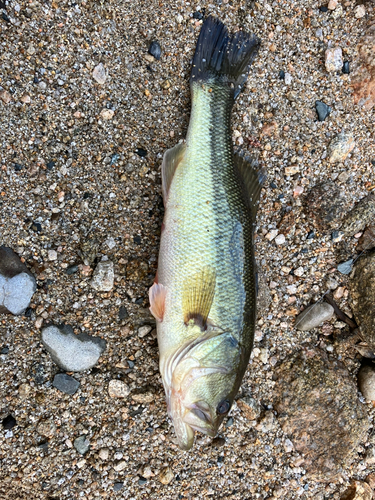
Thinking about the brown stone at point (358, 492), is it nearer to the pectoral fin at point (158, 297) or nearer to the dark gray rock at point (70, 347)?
the pectoral fin at point (158, 297)

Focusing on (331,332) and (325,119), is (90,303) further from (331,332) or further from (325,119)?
(325,119)

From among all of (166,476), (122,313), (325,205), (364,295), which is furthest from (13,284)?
(364,295)

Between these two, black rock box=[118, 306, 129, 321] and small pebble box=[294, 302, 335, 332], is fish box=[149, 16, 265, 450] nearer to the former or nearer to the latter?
black rock box=[118, 306, 129, 321]

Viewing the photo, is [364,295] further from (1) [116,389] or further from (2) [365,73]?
(1) [116,389]

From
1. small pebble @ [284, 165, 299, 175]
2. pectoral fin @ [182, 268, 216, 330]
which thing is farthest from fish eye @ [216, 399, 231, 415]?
small pebble @ [284, 165, 299, 175]

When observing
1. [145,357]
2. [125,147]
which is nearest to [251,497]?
[145,357]

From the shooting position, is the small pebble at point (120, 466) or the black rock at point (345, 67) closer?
the small pebble at point (120, 466)

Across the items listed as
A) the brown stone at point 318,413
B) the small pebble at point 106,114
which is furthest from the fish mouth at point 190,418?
the small pebble at point 106,114
